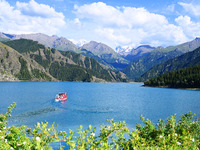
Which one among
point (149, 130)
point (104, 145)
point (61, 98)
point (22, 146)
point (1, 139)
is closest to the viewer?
point (104, 145)

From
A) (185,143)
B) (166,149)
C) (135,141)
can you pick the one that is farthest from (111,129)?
(185,143)

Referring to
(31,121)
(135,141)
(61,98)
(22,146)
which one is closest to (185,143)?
(135,141)

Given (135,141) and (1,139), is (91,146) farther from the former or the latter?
(1,139)

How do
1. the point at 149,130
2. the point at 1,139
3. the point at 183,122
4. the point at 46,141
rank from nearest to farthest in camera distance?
the point at 46,141 < the point at 1,139 < the point at 149,130 < the point at 183,122

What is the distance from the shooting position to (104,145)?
26.6 feet

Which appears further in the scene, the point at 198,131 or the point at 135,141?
the point at 198,131

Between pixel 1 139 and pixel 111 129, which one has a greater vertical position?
pixel 111 129

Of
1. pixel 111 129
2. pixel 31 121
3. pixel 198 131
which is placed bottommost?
pixel 31 121

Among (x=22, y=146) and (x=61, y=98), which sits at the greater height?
(x=22, y=146)

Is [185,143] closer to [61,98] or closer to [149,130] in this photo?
[149,130]

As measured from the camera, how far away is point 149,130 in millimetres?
12836

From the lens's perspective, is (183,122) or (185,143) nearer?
(185,143)

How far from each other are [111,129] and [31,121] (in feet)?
166

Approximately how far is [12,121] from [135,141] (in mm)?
52923
